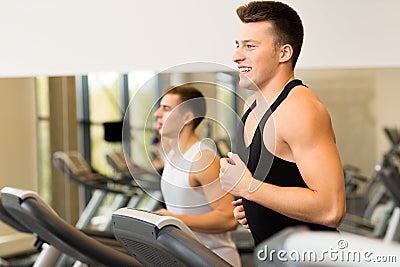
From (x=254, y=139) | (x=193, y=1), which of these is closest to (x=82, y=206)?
(x=193, y=1)

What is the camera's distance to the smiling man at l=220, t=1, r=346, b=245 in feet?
7.14

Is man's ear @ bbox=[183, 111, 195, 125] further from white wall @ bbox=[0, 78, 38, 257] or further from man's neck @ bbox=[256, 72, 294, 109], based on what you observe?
white wall @ bbox=[0, 78, 38, 257]

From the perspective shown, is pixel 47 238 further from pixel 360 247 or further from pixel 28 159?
pixel 28 159

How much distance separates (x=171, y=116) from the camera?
9.87 ft

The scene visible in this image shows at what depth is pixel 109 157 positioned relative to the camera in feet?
21.9

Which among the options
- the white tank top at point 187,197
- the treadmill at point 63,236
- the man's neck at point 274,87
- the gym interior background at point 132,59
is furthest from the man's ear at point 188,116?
the gym interior background at point 132,59

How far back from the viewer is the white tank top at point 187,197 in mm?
3061

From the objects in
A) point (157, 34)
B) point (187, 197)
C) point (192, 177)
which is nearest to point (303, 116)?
point (192, 177)

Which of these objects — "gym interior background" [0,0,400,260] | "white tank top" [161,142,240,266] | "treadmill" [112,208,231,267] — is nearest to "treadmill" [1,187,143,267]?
"white tank top" [161,142,240,266]

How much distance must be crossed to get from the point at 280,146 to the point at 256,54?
10.5 inches

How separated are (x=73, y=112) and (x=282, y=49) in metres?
4.44

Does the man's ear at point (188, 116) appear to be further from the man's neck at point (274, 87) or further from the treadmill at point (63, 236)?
the man's neck at point (274, 87)

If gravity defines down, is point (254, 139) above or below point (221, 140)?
above

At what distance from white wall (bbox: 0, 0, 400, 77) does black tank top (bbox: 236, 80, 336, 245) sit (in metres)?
1.89
